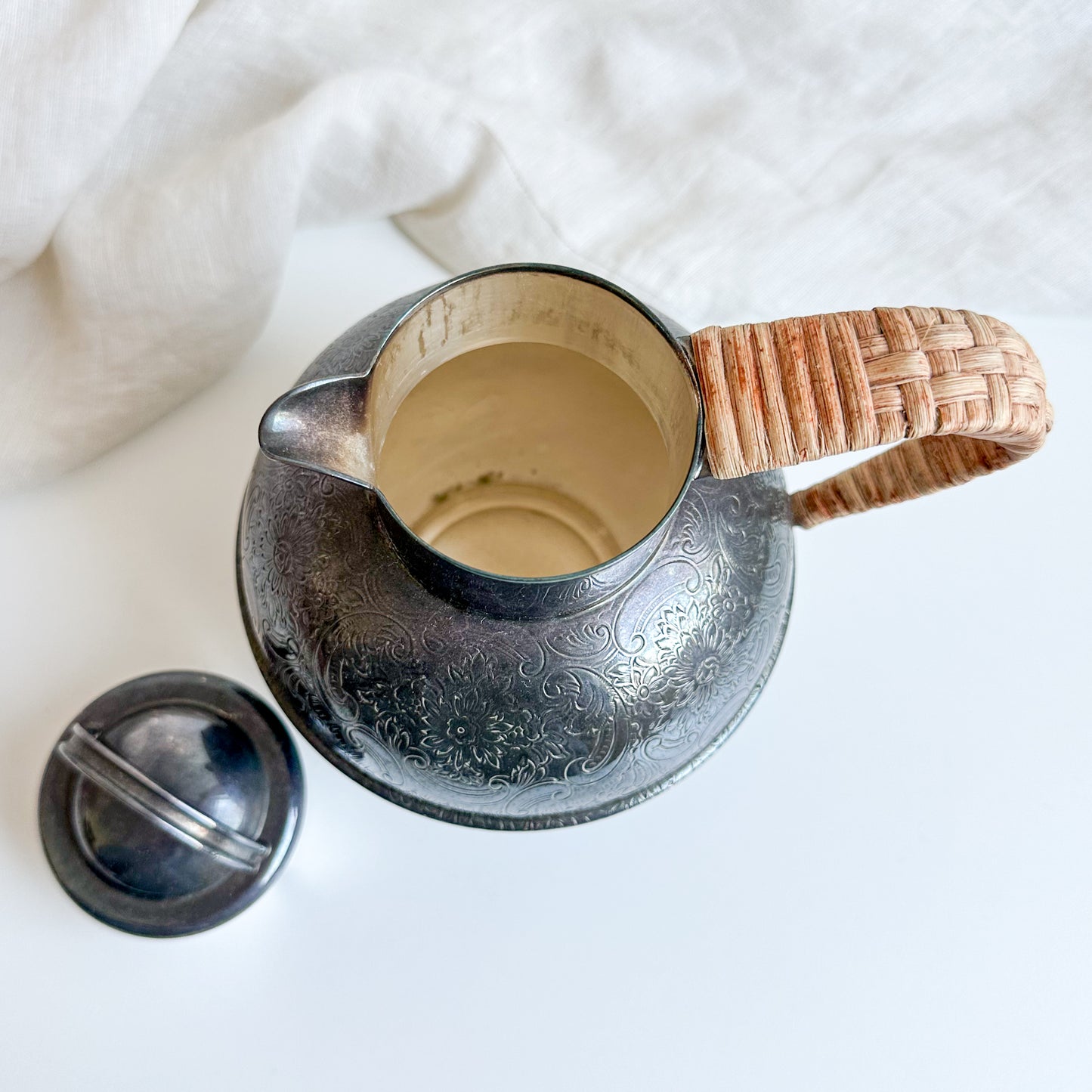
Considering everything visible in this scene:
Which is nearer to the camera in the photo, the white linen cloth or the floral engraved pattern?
the floral engraved pattern

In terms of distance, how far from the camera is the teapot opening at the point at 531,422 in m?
0.44

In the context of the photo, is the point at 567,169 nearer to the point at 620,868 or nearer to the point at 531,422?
the point at 531,422

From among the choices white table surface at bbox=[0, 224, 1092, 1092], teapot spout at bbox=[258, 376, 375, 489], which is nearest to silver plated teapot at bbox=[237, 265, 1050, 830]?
teapot spout at bbox=[258, 376, 375, 489]

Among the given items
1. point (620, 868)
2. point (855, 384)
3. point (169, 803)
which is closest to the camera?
point (855, 384)

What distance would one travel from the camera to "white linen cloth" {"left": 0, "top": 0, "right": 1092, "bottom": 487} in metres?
0.67

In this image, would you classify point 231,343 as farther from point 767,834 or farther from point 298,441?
point 767,834

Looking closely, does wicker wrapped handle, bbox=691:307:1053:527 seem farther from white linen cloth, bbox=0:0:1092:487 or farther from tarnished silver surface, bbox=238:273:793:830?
white linen cloth, bbox=0:0:1092:487

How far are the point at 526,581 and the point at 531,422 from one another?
0.71 feet

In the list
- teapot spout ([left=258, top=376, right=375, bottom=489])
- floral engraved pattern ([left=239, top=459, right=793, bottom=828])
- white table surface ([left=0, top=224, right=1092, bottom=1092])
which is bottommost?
white table surface ([left=0, top=224, right=1092, bottom=1092])

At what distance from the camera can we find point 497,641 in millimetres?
452

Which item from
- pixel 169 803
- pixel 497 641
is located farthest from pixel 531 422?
pixel 169 803

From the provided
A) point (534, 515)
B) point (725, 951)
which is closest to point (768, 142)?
point (534, 515)

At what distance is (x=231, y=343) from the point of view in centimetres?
70

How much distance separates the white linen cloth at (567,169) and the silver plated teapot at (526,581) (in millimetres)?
212
